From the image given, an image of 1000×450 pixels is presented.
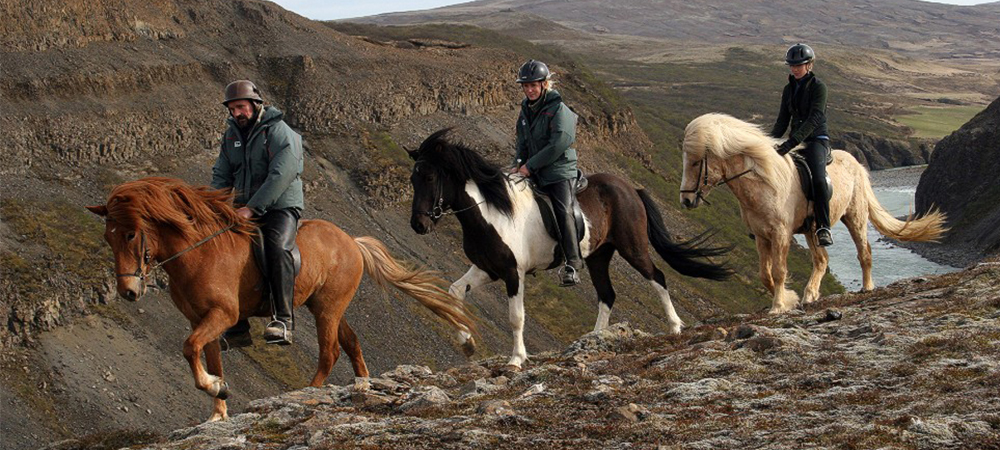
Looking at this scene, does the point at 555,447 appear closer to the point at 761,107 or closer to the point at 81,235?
the point at 81,235

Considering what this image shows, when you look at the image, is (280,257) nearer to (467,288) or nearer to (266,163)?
(266,163)

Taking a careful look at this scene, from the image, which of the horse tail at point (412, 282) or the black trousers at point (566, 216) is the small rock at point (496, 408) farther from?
the black trousers at point (566, 216)

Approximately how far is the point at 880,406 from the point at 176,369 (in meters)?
30.4

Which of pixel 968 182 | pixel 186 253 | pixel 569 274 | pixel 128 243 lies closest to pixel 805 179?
pixel 569 274

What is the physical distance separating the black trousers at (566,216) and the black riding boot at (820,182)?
425 centimetres

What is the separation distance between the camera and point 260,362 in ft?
125

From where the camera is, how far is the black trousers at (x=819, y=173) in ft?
56.6

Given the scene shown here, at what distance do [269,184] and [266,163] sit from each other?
43 cm

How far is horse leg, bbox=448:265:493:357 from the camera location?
14836mm

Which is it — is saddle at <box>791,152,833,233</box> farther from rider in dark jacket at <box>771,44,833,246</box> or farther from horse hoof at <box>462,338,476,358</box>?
horse hoof at <box>462,338,476,358</box>

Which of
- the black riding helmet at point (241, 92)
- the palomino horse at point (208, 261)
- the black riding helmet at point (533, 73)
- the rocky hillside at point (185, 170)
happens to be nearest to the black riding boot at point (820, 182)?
the black riding helmet at point (533, 73)

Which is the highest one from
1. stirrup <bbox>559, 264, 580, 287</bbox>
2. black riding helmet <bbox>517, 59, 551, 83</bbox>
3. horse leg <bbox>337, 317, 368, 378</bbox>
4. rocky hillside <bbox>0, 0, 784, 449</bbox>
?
black riding helmet <bbox>517, 59, 551, 83</bbox>

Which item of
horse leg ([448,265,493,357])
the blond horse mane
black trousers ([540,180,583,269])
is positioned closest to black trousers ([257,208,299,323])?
horse leg ([448,265,493,357])

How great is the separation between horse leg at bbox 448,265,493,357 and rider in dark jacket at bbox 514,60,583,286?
1.20 metres
